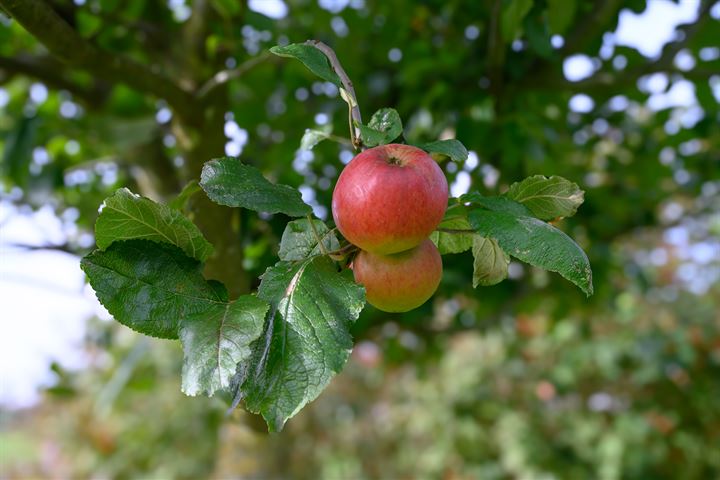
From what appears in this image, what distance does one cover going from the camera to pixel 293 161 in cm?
162

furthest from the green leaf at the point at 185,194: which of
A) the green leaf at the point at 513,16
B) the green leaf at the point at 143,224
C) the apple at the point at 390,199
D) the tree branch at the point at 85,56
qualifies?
the green leaf at the point at 513,16

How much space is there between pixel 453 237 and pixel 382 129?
14 cm

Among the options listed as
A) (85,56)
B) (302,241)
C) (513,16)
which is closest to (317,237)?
(302,241)

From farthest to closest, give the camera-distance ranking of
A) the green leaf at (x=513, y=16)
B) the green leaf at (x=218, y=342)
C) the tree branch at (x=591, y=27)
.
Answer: the tree branch at (x=591, y=27)
the green leaf at (x=513, y=16)
the green leaf at (x=218, y=342)

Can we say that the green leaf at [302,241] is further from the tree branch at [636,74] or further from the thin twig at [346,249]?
the tree branch at [636,74]

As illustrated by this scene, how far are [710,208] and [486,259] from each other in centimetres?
253

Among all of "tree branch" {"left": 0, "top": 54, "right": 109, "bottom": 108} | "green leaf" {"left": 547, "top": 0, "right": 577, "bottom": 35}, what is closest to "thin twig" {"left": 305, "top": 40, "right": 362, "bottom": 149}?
Answer: "green leaf" {"left": 547, "top": 0, "right": 577, "bottom": 35}

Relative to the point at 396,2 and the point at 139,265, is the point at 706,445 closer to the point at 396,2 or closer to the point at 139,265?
the point at 396,2

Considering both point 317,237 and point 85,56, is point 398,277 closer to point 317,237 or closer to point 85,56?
point 317,237

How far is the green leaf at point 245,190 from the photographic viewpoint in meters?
0.53

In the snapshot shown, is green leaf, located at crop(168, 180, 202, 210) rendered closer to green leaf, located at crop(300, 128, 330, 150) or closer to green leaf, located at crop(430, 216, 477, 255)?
green leaf, located at crop(300, 128, 330, 150)

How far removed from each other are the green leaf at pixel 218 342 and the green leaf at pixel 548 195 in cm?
26

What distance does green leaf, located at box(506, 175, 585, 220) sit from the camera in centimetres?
59

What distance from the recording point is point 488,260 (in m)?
0.62
